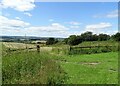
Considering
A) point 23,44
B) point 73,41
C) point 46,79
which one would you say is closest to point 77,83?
point 46,79

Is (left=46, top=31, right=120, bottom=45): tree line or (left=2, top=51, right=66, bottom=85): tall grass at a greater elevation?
(left=46, top=31, right=120, bottom=45): tree line

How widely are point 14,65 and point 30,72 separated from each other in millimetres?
964

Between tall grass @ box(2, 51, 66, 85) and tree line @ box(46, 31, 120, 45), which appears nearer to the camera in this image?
tall grass @ box(2, 51, 66, 85)

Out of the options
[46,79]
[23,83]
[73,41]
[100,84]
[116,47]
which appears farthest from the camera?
[73,41]

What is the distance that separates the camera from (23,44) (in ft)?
73.2

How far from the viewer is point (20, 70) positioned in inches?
407

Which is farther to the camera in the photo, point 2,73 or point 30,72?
point 30,72

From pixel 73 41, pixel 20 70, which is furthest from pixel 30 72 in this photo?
pixel 73 41

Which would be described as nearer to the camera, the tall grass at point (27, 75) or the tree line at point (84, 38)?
the tall grass at point (27, 75)

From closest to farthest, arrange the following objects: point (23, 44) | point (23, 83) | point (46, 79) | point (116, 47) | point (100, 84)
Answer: point (23, 83), point (46, 79), point (100, 84), point (23, 44), point (116, 47)

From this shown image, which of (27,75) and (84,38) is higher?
(84,38)

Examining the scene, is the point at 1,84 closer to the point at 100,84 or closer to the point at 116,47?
the point at 100,84

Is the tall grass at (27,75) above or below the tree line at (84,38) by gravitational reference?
below

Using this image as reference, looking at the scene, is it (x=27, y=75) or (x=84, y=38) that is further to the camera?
(x=84, y=38)
